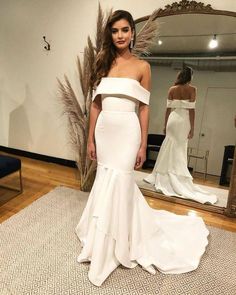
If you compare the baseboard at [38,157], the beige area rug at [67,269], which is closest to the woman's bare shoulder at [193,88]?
the beige area rug at [67,269]

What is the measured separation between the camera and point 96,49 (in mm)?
2512

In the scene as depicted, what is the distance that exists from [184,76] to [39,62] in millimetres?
1967

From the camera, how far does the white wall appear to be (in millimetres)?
3066

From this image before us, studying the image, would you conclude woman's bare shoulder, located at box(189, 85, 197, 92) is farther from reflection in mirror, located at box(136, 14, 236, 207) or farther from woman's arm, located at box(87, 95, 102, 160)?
woman's arm, located at box(87, 95, 102, 160)

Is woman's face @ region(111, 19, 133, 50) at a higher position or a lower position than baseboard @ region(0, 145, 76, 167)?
higher

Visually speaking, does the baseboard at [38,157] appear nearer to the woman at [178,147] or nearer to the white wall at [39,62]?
the white wall at [39,62]

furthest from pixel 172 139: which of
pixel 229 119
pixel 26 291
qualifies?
pixel 26 291

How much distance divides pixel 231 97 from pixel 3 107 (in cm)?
316

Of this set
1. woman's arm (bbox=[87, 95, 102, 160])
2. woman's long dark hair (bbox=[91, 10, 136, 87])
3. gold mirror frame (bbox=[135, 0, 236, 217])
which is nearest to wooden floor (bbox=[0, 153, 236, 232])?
gold mirror frame (bbox=[135, 0, 236, 217])

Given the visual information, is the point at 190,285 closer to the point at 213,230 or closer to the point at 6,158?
the point at 213,230

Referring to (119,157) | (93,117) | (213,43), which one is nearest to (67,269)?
(119,157)

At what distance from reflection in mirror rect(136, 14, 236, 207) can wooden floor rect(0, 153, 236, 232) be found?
32cm

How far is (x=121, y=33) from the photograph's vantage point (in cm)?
151

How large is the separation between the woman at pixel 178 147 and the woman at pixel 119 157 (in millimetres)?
1078
